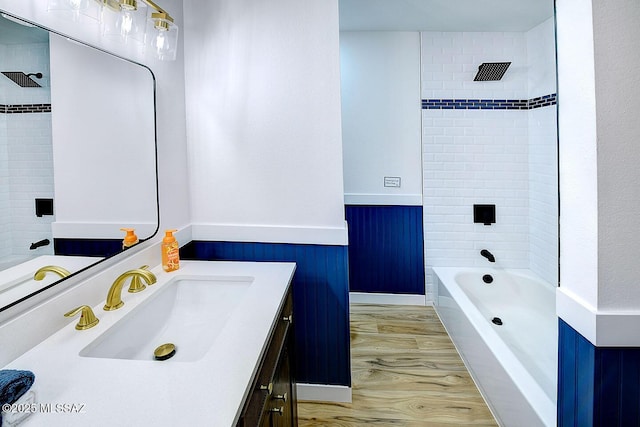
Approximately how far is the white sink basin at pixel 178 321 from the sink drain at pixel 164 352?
0.02 m

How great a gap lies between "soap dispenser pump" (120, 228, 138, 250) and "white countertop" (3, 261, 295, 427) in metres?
0.37

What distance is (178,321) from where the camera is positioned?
1.39 m

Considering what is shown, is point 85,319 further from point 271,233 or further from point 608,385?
point 608,385

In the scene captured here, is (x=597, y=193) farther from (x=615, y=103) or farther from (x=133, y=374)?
(x=133, y=374)

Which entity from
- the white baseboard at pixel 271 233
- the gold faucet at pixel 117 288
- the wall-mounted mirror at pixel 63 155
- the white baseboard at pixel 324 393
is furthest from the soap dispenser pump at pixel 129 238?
the white baseboard at pixel 324 393

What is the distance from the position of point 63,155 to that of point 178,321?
715 millimetres

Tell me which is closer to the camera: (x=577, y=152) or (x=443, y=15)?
(x=577, y=152)

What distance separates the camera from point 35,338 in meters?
0.99

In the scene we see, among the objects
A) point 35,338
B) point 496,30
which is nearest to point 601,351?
point 35,338

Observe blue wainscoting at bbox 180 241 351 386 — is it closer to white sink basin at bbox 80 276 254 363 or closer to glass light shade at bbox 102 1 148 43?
white sink basin at bbox 80 276 254 363

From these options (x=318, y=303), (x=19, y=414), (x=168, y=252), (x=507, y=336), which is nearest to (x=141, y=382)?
(x=19, y=414)

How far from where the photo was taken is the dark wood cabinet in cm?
91

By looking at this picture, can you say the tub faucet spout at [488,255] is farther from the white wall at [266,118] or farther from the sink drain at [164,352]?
the sink drain at [164,352]

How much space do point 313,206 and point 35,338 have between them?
128 cm
